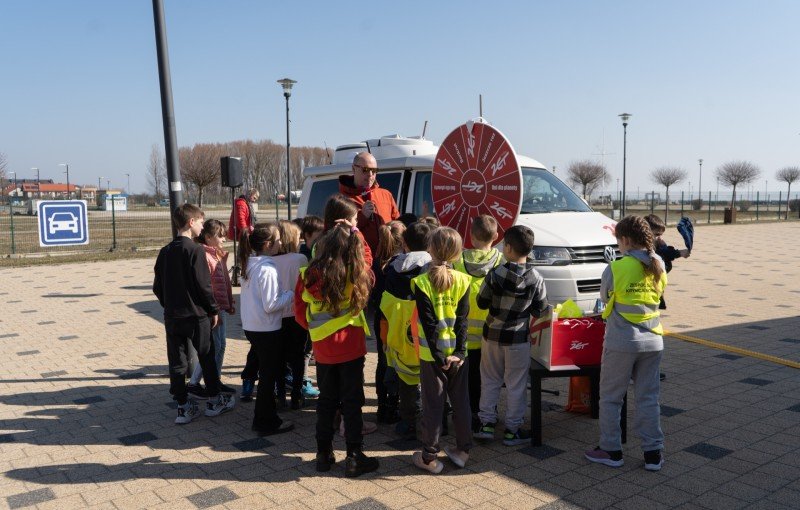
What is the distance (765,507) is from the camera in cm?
365

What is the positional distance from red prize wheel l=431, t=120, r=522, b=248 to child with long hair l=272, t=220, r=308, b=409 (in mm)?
1507

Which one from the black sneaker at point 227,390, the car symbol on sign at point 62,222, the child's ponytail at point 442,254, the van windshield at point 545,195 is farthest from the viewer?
the car symbol on sign at point 62,222

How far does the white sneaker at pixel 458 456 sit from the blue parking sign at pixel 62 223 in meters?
16.4

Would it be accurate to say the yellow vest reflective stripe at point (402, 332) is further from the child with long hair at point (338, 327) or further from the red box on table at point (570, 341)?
the red box on table at point (570, 341)

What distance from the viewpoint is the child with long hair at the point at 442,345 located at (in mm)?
4047

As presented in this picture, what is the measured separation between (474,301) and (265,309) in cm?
151

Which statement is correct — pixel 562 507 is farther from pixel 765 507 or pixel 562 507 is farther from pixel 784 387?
pixel 784 387

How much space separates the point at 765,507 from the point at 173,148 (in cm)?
575

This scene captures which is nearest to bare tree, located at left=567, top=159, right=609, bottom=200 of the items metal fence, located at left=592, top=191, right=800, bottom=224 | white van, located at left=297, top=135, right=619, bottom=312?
metal fence, located at left=592, top=191, right=800, bottom=224

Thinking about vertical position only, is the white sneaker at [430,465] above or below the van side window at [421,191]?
below

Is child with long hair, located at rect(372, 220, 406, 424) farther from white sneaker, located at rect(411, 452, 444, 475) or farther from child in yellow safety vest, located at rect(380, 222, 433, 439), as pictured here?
white sneaker, located at rect(411, 452, 444, 475)

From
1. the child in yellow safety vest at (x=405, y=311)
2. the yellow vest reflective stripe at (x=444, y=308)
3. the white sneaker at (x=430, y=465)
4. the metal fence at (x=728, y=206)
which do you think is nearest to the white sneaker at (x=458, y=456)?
the white sneaker at (x=430, y=465)

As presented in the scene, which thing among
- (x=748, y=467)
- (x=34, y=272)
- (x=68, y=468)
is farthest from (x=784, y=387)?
(x=34, y=272)

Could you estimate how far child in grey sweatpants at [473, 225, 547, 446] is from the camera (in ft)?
14.3
